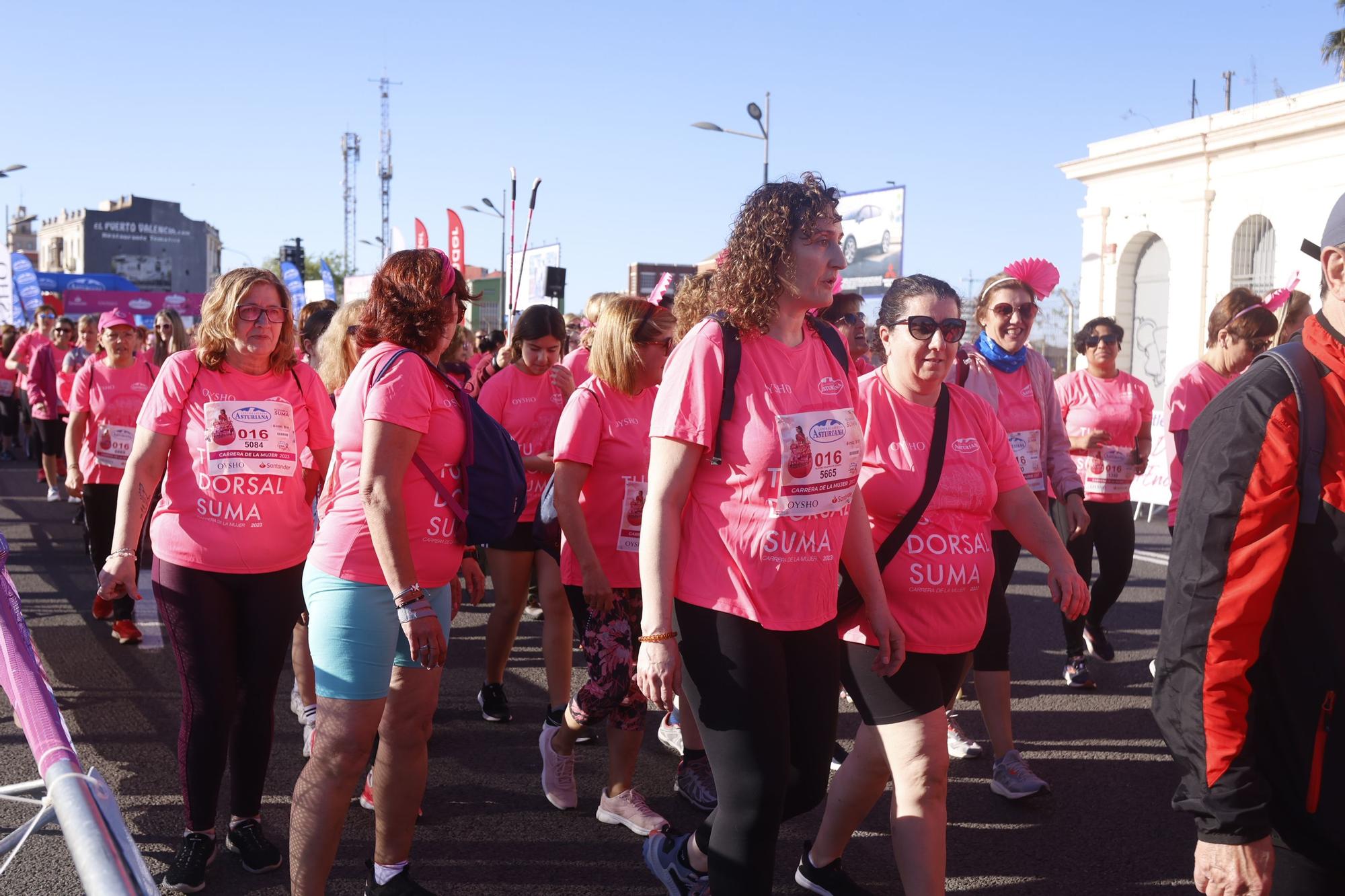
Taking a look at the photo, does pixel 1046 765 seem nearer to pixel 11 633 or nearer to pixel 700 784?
pixel 700 784

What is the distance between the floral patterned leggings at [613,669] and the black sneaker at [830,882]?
86cm

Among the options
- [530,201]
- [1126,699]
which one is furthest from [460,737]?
[530,201]

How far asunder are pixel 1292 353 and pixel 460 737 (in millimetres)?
4361

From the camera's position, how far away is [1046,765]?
5.23 m

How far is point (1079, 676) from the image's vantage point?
6.46 m

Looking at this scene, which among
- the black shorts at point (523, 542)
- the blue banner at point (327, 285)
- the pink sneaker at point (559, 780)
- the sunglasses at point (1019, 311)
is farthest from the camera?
the blue banner at point (327, 285)

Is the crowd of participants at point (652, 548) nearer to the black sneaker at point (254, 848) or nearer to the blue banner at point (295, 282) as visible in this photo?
the black sneaker at point (254, 848)

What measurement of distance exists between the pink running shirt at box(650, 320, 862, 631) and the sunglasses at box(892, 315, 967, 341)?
682mm

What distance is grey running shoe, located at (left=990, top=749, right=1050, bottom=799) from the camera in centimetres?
468

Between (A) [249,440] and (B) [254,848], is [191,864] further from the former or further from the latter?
(A) [249,440]

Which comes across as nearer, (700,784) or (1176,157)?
(700,784)

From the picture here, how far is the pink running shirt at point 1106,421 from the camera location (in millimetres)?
6504

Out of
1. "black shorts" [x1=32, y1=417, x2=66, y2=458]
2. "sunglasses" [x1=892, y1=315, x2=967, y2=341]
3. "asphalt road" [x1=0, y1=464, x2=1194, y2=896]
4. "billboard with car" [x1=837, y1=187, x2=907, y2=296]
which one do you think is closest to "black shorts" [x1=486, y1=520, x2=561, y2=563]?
"asphalt road" [x1=0, y1=464, x2=1194, y2=896]

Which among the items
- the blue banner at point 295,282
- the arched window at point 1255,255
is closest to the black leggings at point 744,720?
the blue banner at point 295,282
